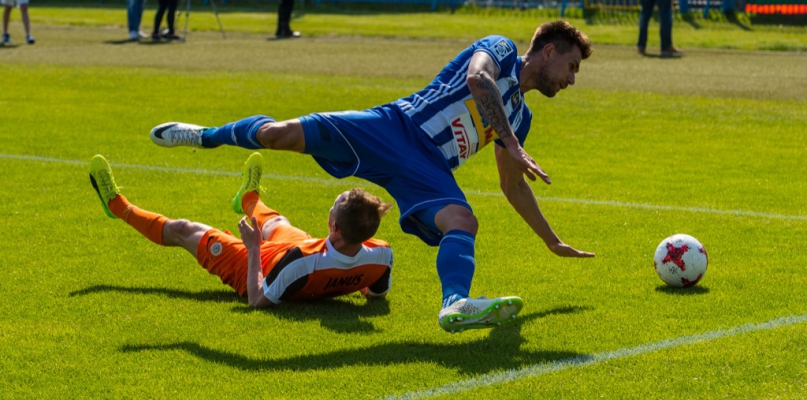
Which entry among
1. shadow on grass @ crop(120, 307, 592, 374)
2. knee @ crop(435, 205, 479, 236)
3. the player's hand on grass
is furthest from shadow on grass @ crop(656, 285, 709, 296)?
knee @ crop(435, 205, 479, 236)

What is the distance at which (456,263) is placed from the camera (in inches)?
232

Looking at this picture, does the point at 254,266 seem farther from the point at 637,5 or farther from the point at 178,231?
the point at 637,5

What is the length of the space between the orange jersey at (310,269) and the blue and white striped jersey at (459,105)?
2.46 feet

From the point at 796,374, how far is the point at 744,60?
690 inches

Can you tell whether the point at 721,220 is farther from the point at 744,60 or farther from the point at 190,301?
the point at 744,60

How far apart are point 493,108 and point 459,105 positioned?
426 millimetres

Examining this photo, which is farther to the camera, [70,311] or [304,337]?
[70,311]

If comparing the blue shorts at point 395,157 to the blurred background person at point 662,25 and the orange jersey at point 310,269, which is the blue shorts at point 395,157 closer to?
the orange jersey at point 310,269

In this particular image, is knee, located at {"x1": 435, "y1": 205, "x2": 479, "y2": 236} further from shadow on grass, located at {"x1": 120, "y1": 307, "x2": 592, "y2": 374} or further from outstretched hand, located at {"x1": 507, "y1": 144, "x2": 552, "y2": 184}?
shadow on grass, located at {"x1": 120, "y1": 307, "x2": 592, "y2": 374}

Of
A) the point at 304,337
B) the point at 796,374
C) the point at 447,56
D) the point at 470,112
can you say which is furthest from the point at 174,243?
the point at 447,56

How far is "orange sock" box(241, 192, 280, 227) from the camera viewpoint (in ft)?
25.1

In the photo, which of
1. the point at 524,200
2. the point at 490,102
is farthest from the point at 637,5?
the point at 490,102

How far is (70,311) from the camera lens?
6.60 m

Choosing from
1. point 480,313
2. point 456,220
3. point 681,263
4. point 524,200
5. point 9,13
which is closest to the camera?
point 480,313
